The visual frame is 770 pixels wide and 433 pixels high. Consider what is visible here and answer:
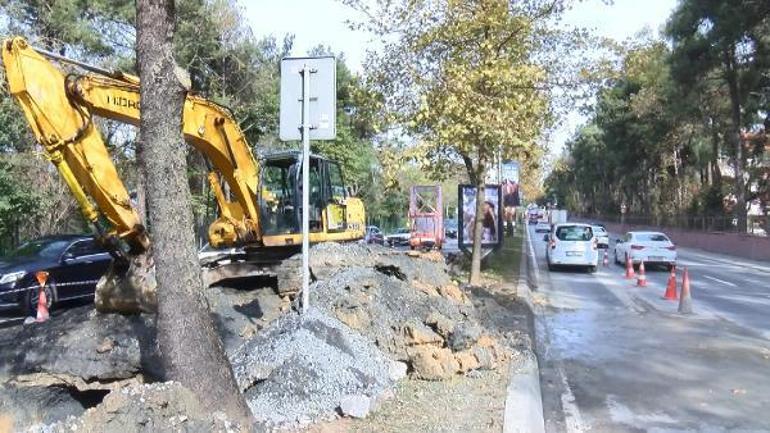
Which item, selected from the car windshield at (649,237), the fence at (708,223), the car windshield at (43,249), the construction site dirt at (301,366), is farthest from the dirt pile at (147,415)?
the fence at (708,223)

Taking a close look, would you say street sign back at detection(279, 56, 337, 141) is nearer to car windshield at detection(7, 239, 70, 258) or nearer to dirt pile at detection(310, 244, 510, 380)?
dirt pile at detection(310, 244, 510, 380)

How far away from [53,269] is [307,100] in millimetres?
8616

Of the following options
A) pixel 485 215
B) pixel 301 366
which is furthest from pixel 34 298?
A: pixel 485 215

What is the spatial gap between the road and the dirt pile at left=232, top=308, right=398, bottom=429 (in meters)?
1.75

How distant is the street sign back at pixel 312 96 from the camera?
7477 mm

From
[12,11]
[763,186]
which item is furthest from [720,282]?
[763,186]

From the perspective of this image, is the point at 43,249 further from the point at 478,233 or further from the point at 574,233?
the point at 574,233

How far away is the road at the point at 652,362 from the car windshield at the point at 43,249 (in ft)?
30.1

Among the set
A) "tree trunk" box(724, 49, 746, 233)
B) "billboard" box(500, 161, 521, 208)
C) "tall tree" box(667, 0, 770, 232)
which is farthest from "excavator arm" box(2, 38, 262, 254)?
"tree trunk" box(724, 49, 746, 233)

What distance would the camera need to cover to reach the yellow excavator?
325 inches

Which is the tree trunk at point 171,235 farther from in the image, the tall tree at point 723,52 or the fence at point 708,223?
the tall tree at point 723,52

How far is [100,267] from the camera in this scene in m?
14.7

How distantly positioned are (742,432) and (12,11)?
27.8 meters

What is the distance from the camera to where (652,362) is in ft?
30.6
